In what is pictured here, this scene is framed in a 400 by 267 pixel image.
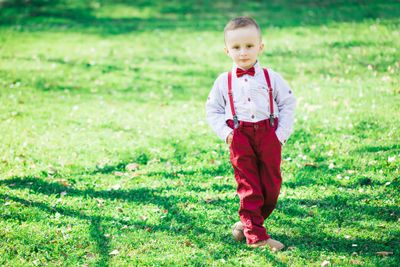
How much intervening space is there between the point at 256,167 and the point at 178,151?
2755mm

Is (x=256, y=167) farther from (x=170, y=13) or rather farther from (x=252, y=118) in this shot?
(x=170, y=13)

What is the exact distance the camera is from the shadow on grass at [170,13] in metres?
14.7

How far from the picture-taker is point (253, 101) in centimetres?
391

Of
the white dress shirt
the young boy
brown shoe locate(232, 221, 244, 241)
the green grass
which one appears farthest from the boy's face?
the green grass

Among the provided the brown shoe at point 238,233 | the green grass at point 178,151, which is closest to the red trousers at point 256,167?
the brown shoe at point 238,233

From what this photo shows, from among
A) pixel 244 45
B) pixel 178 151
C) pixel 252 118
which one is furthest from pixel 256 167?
pixel 178 151

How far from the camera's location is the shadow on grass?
48.2 ft

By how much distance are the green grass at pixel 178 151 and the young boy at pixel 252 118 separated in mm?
Answer: 595

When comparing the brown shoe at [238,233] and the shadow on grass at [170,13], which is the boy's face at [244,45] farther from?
the shadow on grass at [170,13]

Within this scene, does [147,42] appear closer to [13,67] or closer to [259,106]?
[13,67]

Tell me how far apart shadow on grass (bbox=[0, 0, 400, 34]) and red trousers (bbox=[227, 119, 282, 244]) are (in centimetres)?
1074

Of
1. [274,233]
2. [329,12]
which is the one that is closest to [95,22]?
[329,12]

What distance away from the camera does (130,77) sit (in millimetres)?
10617

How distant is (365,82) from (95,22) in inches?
403
